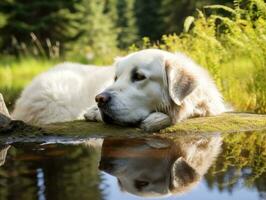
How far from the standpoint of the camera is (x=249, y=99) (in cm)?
647

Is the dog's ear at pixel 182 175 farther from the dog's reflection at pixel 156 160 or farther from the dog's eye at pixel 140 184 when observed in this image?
the dog's eye at pixel 140 184

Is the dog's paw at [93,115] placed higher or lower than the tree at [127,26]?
higher

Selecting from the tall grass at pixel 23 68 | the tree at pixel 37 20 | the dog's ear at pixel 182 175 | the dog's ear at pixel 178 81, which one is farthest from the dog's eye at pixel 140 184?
the tree at pixel 37 20

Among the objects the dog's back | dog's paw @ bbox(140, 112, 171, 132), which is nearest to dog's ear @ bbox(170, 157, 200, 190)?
dog's paw @ bbox(140, 112, 171, 132)

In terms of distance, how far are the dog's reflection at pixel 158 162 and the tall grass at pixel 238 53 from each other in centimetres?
200

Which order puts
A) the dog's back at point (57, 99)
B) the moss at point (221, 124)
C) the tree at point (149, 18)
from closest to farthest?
the moss at point (221, 124), the dog's back at point (57, 99), the tree at point (149, 18)

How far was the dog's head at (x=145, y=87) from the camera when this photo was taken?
4.23 metres

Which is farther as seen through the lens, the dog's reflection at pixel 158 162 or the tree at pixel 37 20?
the tree at pixel 37 20

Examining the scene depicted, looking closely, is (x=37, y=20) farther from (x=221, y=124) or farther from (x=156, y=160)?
(x=156, y=160)

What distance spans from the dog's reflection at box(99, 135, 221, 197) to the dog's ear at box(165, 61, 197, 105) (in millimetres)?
443

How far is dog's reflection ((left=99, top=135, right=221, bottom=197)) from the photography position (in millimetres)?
2742

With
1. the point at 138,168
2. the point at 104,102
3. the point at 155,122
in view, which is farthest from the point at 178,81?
the point at 138,168

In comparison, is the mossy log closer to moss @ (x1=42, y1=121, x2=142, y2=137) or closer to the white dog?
moss @ (x1=42, y1=121, x2=142, y2=137)

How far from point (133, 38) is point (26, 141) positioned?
5016 centimetres
